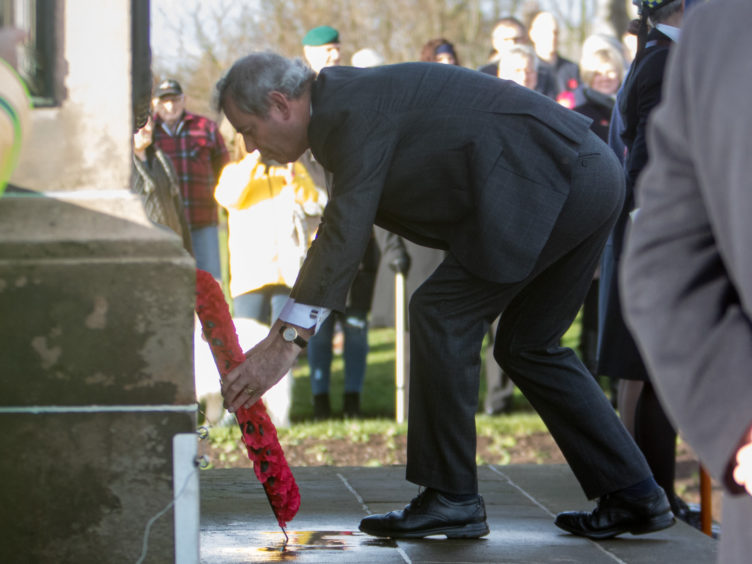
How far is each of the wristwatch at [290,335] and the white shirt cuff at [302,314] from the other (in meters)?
0.02

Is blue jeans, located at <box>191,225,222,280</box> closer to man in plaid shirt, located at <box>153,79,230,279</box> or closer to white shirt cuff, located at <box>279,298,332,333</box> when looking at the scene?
man in plaid shirt, located at <box>153,79,230,279</box>

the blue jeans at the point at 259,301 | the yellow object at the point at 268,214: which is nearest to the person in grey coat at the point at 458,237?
the yellow object at the point at 268,214

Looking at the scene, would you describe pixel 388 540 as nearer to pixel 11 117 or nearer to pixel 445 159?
pixel 445 159

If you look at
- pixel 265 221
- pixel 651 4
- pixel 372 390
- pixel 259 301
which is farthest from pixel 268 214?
pixel 651 4

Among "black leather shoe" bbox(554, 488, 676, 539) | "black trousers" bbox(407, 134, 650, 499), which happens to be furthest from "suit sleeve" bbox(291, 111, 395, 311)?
"black leather shoe" bbox(554, 488, 676, 539)

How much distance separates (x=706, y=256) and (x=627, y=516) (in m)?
2.62

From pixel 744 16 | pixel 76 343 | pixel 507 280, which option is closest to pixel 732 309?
pixel 744 16

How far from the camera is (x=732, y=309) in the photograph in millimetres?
1632

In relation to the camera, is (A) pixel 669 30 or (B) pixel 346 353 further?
(B) pixel 346 353

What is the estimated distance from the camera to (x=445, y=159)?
386 cm

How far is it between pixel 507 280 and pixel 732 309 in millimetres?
2285

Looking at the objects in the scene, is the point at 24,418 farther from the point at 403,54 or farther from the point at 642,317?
the point at 403,54

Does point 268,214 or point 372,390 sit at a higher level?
point 268,214

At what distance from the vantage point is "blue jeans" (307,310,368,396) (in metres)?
8.22
